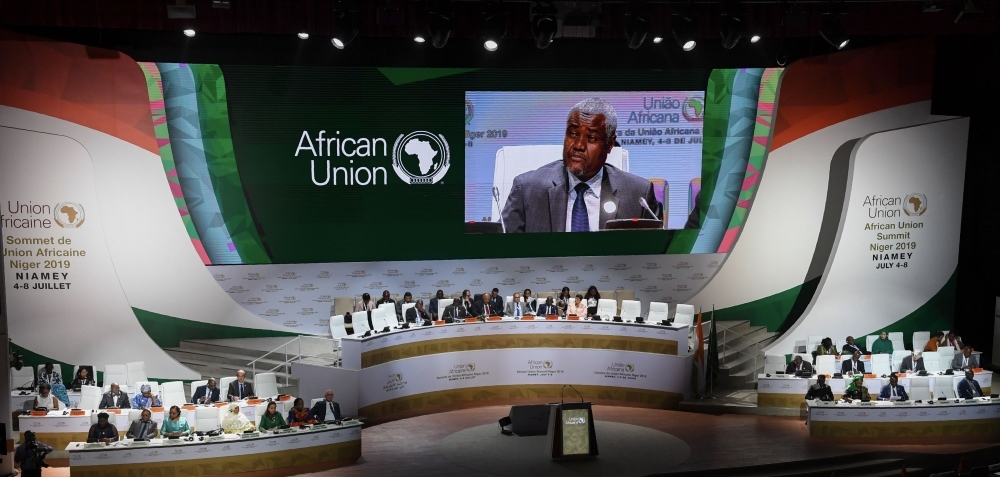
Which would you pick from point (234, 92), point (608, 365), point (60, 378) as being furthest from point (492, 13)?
point (60, 378)

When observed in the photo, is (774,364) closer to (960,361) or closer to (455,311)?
(960,361)

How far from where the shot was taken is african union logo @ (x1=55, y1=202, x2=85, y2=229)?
48.5 ft

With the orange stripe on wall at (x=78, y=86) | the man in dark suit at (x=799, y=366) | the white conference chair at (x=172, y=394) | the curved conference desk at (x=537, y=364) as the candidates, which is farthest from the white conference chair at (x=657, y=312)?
the orange stripe on wall at (x=78, y=86)

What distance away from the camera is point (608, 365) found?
15.8 m

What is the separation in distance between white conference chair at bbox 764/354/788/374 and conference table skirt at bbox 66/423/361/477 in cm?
641

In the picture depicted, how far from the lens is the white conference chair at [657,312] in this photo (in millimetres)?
16005

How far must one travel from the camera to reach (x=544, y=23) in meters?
13.3

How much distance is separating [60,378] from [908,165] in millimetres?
13868

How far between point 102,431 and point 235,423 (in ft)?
5.02

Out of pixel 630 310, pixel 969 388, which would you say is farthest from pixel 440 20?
pixel 969 388

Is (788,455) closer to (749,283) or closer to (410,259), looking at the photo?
(749,283)

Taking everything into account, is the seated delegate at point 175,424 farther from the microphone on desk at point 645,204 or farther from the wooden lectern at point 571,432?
the microphone on desk at point 645,204

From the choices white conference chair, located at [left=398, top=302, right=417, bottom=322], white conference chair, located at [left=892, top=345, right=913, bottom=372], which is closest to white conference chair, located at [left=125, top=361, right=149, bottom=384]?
white conference chair, located at [left=398, top=302, right=417, bottom=322]

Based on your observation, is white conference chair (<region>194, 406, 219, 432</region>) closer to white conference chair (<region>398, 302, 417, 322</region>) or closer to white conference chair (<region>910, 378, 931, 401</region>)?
white conference chair (<region>398, 302, 417, 322</region>)
